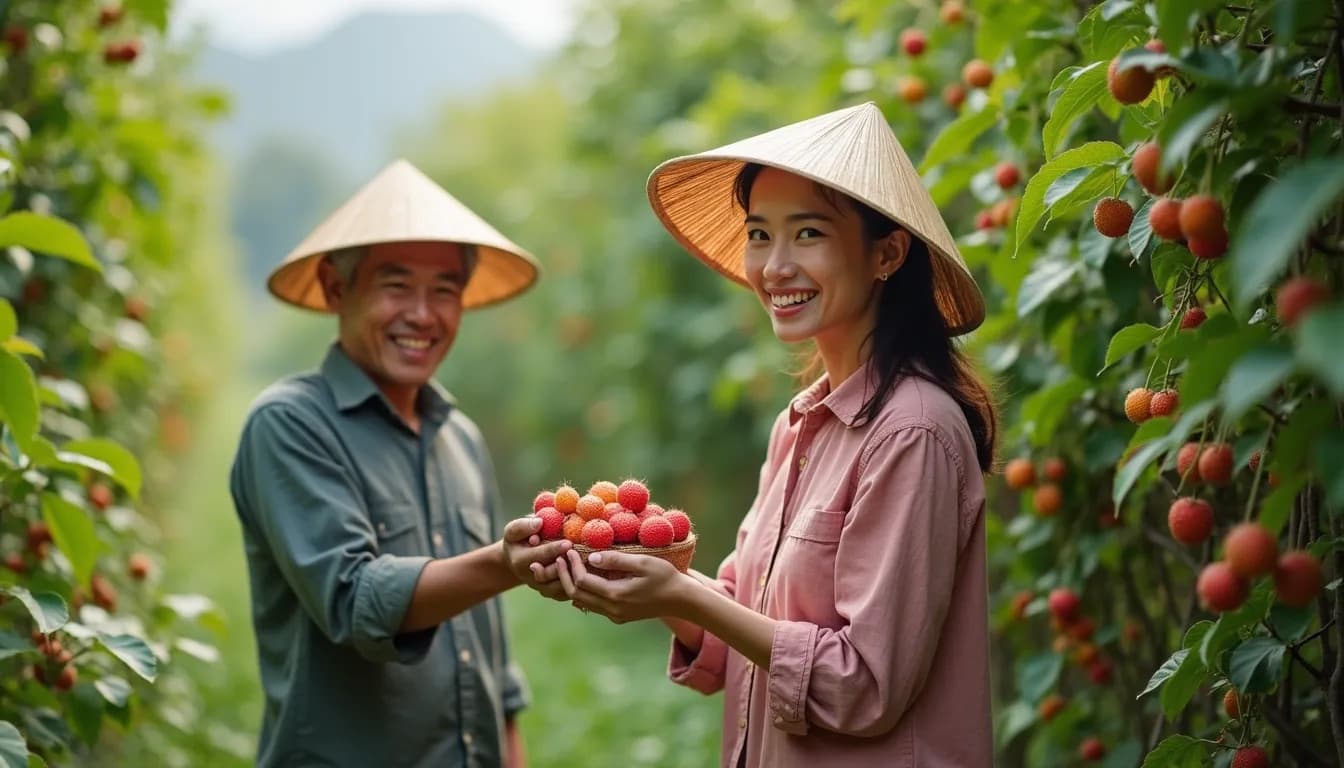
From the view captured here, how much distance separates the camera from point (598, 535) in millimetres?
1899

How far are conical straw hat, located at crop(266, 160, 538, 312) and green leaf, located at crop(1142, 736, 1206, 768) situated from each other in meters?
1.63

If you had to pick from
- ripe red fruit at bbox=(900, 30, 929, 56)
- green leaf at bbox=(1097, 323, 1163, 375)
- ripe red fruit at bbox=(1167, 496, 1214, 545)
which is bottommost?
ripe red fruit at bbox=(1167, 496, 1214, 545)

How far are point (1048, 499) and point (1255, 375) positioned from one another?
5.42 ft

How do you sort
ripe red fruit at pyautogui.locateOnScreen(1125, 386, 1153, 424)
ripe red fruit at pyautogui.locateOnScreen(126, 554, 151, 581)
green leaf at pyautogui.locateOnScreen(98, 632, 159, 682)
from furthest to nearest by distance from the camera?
ripe red fruit at pyautogui.locateOnScreen(126, 554, 151, 581) < green leaf at pyautogui.locateOnScreen(98, 632, 159, 682) < ripe red fruit at pyautogui.locateOnScreen(1125, 386, 1153, 424)

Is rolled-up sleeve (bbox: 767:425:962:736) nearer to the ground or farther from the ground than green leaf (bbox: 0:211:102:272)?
nearer to the ground

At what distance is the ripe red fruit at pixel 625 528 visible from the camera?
192 cm

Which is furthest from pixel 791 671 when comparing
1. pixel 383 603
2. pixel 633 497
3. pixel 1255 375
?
pixel 1255 375

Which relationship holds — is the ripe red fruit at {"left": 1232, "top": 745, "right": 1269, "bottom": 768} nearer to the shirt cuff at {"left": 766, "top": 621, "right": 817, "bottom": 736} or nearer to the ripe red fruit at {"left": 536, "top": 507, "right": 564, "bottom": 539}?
the shirt cuff at {"left": 766, "top": 621, "right": 817, "bottom": 736}

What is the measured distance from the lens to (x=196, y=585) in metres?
8.28

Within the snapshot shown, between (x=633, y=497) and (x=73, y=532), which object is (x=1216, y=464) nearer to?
(x=633, y=497)

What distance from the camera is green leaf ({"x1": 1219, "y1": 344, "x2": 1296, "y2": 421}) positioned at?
1047 millimetres

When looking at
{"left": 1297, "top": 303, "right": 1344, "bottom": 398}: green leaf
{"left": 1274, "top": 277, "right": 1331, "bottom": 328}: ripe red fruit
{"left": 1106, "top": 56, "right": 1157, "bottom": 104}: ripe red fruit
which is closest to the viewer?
{"left": 1297, "top": 303, "right": 1344, "bottom": 398}: green leaf

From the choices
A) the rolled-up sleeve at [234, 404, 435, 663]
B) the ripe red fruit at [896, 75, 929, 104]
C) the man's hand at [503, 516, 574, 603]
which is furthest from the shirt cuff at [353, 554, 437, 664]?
the ripe red fruit at [896, 75, 929, 104]

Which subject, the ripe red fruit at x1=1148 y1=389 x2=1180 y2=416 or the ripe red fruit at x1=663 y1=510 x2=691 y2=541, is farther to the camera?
the ripe red fruit at x1=663 y1=510 x2=691 y2=541
